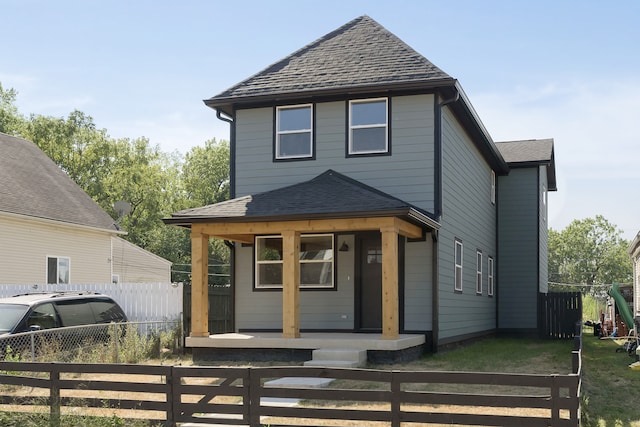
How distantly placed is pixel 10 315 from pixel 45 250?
12612 millimetres

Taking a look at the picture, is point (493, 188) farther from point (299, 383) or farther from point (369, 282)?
point (299, 383)

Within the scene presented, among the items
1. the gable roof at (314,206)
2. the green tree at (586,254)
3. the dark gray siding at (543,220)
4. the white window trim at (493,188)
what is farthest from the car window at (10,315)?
the green tree at (586,254)

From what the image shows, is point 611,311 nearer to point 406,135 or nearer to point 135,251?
point 406,135

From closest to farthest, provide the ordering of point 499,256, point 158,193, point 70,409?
point 70,409 → point 499,256 → point 158,193

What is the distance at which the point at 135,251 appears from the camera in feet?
136

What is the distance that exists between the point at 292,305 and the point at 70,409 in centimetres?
581

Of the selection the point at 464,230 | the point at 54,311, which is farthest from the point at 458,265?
the point at 54,311

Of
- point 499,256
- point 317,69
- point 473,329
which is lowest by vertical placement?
point 473,329

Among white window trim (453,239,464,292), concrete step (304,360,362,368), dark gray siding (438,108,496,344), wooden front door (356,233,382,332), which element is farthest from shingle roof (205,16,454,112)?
concrete step (304,360,362,368)

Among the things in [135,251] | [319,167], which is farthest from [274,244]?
[135,251]

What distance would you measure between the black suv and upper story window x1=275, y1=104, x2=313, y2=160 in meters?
5.00

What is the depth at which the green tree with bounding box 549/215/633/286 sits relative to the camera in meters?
86.1

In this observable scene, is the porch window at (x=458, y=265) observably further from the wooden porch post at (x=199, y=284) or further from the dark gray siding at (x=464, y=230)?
the wooden porch post at (x=199, y=284)

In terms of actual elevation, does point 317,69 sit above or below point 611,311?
above
